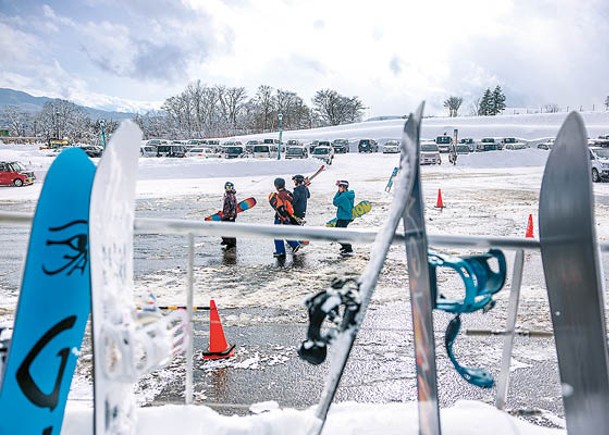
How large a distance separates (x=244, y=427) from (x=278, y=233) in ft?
3.11

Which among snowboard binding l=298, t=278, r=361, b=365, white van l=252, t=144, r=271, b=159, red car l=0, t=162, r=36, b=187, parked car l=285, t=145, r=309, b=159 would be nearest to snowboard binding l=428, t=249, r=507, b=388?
snowboard binding l=298, t=278, r=361, b=365

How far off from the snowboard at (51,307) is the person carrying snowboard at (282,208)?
264 inches

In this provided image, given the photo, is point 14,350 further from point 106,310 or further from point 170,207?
point 170,207

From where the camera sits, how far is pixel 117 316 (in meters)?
1.57


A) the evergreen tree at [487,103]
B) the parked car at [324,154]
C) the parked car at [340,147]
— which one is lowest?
the parked car at [324,154]

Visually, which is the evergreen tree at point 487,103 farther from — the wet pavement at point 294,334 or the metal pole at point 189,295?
the metal pole at point 189,295

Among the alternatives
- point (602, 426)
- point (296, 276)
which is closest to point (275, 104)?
point (296, 276)

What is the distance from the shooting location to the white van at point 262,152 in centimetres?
3681

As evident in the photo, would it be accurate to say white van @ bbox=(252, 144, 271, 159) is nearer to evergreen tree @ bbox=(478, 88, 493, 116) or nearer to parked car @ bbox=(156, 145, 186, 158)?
parked car @ bbox=(156, 145, 186, 158)

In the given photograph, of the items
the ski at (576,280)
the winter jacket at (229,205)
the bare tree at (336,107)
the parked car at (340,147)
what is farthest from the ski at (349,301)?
the bare tree at (336,107)

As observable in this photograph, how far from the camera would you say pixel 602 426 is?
162 cm

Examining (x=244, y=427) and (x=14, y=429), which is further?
(x=244, y=427)

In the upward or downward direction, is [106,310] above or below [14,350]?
above

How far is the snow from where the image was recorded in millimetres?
2197
